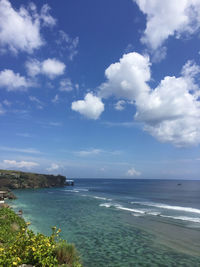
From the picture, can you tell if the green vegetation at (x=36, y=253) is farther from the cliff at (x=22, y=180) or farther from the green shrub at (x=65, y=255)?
the cliff at (x=22, y=180)

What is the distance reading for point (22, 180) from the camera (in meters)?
110

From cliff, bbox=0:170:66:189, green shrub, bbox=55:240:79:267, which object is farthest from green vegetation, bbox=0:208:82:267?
cliff, bbox=0:170:66:189

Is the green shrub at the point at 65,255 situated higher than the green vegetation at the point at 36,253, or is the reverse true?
A: the green vegetation at the point at 36,253

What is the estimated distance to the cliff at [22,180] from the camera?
101919 mm

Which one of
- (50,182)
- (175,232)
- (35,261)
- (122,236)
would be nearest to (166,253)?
(122,236)

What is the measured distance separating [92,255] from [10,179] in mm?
101201

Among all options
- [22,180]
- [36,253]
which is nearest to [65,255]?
[36,253]

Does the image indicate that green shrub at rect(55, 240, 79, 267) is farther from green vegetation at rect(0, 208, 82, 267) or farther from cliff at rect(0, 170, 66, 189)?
cliff at rect(0, 170, 66, 189)

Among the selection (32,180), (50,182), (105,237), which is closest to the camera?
(105,237)

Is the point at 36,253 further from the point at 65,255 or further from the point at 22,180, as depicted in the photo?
the point at 22,180


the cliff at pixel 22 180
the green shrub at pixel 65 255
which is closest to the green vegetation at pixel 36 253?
the green shrub at pixel 65 255

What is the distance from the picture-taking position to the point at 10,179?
104 metres

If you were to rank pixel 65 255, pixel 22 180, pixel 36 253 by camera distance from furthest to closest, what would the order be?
pixel 22 180 → pixel 65 255 → pixel 36 253

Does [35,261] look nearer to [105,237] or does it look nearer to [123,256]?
[123,256]
